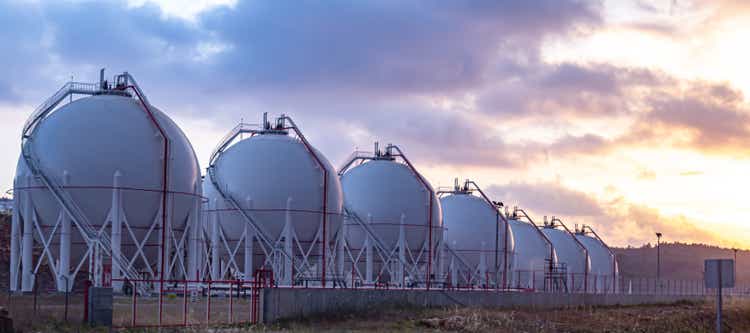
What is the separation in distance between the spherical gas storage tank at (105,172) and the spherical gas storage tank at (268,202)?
7525 millimetres

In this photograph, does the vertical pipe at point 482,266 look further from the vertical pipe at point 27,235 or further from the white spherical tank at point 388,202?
the vertical pipe at point 27,235

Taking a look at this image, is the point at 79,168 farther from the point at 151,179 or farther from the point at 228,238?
the point at 228,238

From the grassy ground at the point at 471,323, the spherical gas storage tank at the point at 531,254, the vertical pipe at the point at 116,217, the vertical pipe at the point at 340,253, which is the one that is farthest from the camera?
the spherical gas storage tank at the point at 531,254

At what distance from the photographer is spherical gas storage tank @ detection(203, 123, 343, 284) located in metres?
52.4

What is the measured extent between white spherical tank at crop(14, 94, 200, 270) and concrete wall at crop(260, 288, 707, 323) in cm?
970

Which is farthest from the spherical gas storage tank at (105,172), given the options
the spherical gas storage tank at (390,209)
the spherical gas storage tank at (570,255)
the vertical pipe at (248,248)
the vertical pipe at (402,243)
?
the spherical gas storage tank at (570,255)

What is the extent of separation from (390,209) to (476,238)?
11.5m

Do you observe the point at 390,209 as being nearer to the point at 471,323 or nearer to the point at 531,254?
the point at 531,254

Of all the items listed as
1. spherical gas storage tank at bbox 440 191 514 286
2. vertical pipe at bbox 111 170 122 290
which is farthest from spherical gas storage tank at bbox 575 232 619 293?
vertical pipe at bbox 111 170 122 290

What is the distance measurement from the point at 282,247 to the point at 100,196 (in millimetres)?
12043

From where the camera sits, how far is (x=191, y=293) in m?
47.3

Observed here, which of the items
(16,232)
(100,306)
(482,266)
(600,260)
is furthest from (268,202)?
(600,260)

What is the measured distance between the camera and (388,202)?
62281 millimetres

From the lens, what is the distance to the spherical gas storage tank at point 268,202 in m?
52.4
